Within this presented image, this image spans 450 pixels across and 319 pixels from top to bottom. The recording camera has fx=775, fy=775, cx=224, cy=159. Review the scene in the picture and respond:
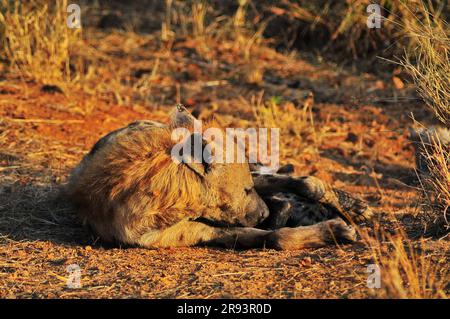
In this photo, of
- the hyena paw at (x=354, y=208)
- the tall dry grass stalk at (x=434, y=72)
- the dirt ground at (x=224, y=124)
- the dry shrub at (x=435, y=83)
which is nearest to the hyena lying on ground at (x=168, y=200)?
the dirt ground at (x=224, y=124)

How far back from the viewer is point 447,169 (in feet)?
15.6

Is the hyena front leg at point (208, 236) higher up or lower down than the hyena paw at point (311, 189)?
lower down

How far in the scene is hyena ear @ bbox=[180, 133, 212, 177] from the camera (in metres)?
4.71

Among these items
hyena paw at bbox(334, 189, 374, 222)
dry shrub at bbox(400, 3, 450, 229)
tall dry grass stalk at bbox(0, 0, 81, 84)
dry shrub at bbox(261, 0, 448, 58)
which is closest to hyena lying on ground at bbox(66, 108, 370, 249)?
hyena paw at bbox(334, 189, 374, 222)

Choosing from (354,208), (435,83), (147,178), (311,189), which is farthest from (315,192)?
(147,178)

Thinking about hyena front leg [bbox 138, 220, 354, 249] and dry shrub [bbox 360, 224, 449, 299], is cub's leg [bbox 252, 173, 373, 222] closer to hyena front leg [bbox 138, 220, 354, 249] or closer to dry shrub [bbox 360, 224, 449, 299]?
hyena front leg [bbox 138, 220, 354, 249]

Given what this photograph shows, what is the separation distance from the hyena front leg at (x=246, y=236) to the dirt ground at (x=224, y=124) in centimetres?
9

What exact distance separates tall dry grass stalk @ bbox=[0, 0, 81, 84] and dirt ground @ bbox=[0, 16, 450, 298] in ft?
0.58

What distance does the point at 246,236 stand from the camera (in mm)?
4793

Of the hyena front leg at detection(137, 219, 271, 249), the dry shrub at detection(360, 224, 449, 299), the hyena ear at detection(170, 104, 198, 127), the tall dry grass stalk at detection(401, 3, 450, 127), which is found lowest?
the hyena front leg at detection(137, 219, 271, 249)

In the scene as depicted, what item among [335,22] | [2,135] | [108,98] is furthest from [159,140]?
[335,22]

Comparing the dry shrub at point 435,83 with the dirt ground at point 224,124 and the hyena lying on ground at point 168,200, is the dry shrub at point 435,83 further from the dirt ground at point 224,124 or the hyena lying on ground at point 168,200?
the hyena lying on ground at point 168,200

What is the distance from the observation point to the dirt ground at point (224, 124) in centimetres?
402
